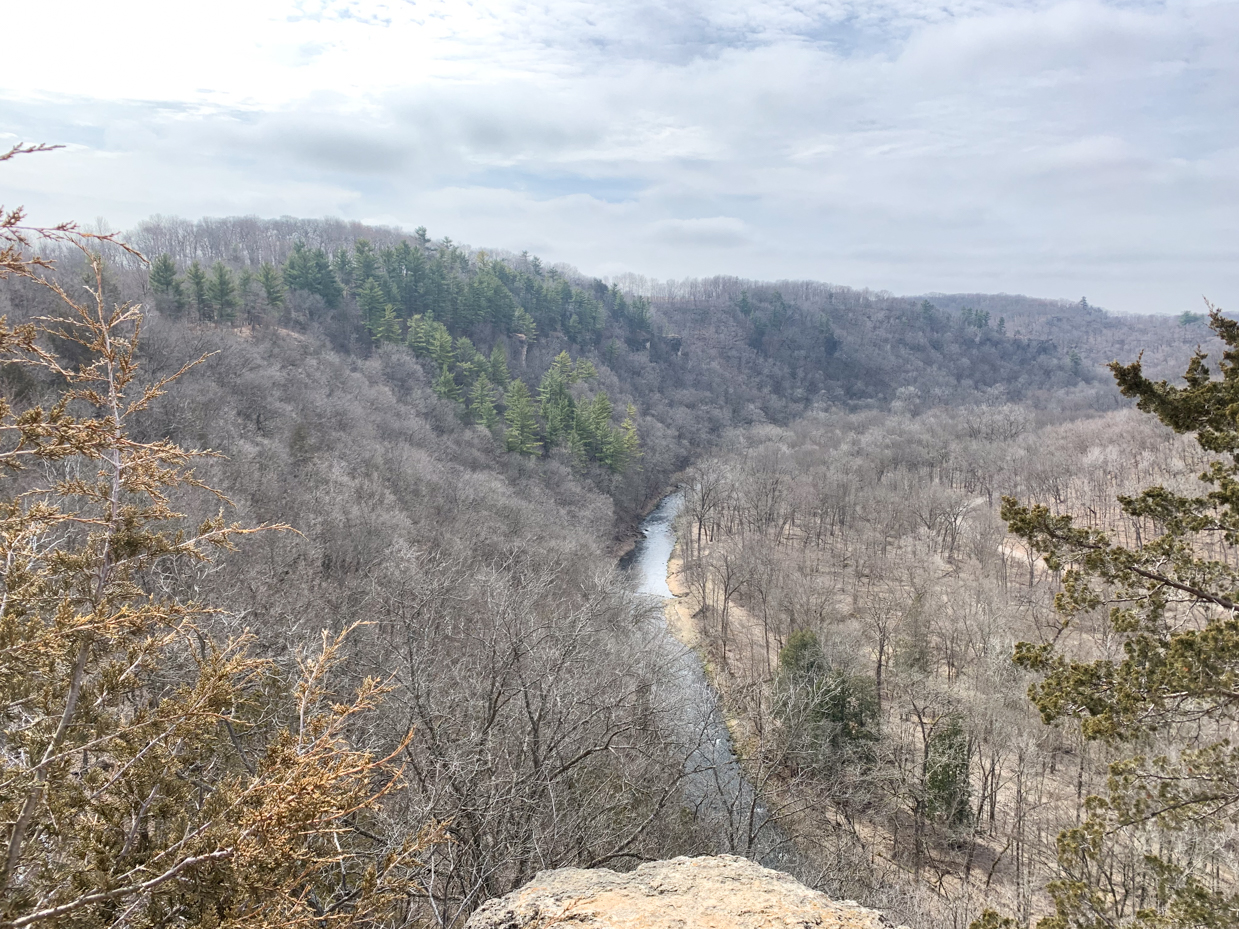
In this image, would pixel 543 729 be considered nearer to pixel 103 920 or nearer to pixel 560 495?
pixel 103 920

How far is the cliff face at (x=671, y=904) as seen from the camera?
14.8 ft

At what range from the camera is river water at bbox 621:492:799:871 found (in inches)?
513

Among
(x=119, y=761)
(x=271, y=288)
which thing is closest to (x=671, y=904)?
(x=119, y=761)

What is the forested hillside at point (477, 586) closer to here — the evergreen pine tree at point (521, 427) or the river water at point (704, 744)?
the evergreen pine tree at point (521, 427)

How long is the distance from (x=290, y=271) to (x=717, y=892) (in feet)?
238

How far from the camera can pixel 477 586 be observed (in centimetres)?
1964

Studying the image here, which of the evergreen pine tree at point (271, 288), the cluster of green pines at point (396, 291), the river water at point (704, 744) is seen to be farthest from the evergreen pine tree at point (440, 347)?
the river water at point (704, 744)

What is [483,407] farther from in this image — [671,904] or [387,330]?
[671,904]

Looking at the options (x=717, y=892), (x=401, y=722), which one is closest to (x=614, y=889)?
(x=717, y=892)

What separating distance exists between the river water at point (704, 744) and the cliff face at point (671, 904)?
20.3 feet

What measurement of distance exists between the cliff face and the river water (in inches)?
243

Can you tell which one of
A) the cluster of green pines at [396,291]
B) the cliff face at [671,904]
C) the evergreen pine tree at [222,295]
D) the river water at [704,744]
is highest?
the cluster of green pines at [396,291]

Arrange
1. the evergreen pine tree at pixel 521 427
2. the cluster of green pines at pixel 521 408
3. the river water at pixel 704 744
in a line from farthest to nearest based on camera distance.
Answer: the cluster of green pines at pixel 521 408 → the evergreen pine tree at pixel 521 427 → the river water at pixel 704 744

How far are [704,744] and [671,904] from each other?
40.3ft
